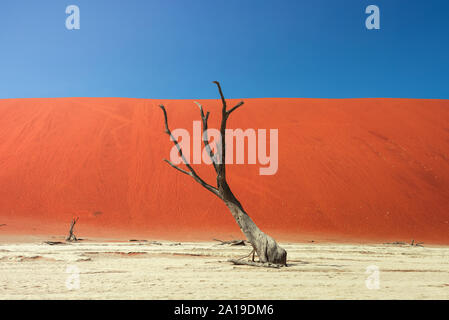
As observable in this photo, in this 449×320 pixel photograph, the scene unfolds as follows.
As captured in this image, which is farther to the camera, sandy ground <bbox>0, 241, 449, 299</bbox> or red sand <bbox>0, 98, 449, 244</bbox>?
red sand <bbox>0, 98, 449, 244</bbox>

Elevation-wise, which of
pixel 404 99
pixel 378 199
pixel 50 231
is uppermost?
pixel 404 99

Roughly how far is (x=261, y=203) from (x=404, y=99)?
2589 cm

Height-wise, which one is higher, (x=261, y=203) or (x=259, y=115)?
(x=259, y=115)

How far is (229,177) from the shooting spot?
26.4 meters

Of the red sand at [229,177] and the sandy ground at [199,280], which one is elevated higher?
the red sand at [229,177]

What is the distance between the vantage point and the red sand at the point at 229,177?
70.0 feet

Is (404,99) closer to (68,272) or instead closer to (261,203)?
(261,203)

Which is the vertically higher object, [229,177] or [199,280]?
[229,177]

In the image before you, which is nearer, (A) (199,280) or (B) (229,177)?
(A) (199,280)

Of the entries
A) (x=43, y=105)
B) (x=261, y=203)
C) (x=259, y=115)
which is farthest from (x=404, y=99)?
(x=43, y=105)

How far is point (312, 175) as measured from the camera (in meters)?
26.5

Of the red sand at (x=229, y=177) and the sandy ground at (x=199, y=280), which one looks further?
the red sand at (x=229, y=177)

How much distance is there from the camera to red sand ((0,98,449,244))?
21.3 meters
